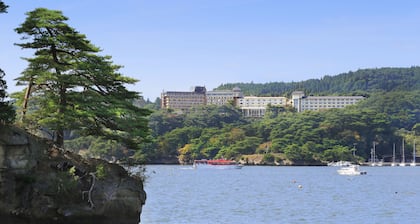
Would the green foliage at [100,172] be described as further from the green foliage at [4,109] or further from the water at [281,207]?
the water at [281,207]

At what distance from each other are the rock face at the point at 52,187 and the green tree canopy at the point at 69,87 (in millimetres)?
1542

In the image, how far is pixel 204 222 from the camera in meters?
42.7

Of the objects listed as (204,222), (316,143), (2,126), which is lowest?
(204,222)

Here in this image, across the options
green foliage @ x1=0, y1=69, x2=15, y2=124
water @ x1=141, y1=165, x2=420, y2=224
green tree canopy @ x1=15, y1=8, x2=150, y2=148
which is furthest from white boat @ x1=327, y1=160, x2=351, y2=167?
green foliage @ x1=0, y1=69, x2=15, y2=124

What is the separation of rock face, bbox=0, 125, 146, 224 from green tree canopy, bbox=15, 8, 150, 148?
5.06 ft

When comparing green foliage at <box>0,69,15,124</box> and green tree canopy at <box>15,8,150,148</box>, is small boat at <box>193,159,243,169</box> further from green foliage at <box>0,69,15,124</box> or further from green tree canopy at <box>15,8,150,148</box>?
green foliage at <box>0,69,15,124</box>

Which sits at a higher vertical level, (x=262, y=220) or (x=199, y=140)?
(x=199, y=140)

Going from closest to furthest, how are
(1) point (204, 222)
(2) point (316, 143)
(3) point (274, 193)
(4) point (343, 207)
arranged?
(1) point (204, 222)
(4) point (343, 207)
(3) point (274, 193)
(2) point (316, 143)

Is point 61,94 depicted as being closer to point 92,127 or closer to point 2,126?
point 92,127

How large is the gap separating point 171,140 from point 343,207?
462 feet

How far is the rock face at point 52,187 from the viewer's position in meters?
27.7

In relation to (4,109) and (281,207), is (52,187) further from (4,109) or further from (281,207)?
(281,207)

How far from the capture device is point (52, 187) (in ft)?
92.4

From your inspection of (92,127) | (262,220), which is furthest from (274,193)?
(92,127)
